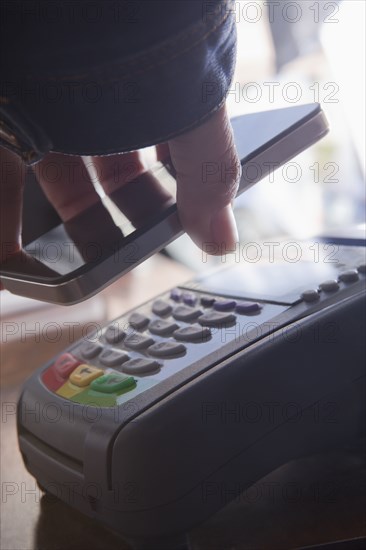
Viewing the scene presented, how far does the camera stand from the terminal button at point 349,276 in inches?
16.4

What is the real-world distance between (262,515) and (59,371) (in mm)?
149

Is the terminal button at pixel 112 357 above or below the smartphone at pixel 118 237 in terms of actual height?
below

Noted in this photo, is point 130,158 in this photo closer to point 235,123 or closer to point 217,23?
point 235,123

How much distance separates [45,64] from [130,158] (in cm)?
26

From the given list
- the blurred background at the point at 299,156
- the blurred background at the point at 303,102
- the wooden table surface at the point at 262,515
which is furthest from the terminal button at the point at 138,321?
the blurred background at the point at 303,102

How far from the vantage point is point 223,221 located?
0.38m

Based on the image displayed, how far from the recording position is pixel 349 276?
1.37 feet

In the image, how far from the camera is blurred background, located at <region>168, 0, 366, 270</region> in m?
0.93

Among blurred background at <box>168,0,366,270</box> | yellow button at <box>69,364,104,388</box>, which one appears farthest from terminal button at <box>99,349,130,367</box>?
blurred background at <box>168,0,366,270</box>

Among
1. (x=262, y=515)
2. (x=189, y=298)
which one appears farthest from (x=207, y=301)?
(x=262, y=515)

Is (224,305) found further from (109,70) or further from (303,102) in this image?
(303,102)

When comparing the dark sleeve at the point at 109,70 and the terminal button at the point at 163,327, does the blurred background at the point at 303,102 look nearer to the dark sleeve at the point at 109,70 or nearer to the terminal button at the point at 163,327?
the terminal button at the point at 163,327

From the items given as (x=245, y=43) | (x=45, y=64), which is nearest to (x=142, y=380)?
(x=45, y=64)

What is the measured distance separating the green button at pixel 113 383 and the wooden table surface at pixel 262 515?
71mm
